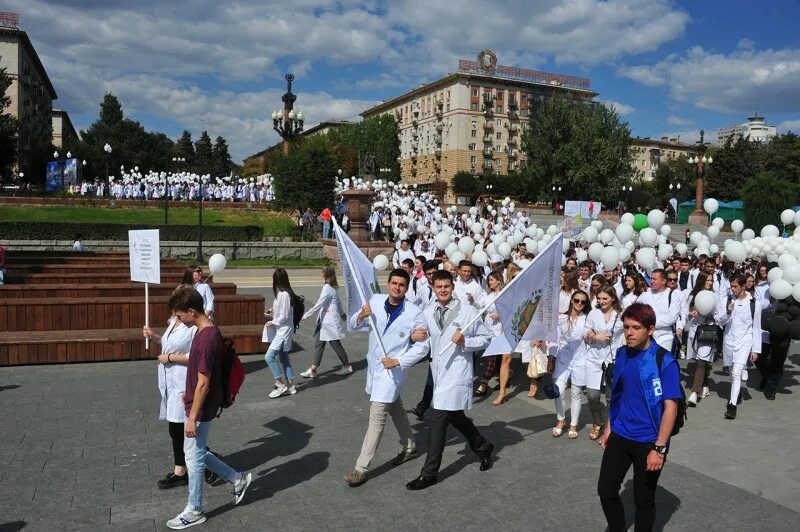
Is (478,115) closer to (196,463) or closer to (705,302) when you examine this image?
(705,302)

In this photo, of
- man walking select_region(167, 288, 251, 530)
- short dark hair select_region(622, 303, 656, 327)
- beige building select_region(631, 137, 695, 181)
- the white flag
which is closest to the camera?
short dark hair select_region(622, 303, 656, 327)

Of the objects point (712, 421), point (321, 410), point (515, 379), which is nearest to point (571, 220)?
point (515, 379)

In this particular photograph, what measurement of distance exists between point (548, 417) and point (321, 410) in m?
2.74

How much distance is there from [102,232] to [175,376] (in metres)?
27.3

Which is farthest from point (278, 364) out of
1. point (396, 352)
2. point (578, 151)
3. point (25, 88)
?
point (25, 88)

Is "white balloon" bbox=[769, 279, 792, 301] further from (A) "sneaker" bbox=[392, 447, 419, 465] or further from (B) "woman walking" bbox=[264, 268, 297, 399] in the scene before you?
(B) "woman walking" bbox=[264, 268, 297, 399]

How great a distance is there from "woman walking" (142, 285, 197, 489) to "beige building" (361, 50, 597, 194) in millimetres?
96415

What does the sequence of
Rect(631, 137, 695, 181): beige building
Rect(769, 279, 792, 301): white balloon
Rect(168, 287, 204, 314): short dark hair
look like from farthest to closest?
Rect(631, 137, 695, 181): beige building
Rect(769, 279, 792, 301): white balloon
Rect(168, 287, 204, 314): short dark hair

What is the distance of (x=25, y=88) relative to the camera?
8050cm

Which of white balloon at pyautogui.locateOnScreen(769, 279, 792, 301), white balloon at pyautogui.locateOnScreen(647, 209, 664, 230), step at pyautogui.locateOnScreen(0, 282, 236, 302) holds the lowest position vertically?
step at pyautogui.locateOnScreen(0, 282, 236, 302)

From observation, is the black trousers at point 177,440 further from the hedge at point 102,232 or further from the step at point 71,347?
the hedge at point 102,232

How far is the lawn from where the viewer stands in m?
36.9

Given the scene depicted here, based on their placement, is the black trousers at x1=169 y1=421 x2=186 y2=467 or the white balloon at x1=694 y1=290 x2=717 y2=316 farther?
the white balloon at x1=694 y1=290 x2=717 y2=316

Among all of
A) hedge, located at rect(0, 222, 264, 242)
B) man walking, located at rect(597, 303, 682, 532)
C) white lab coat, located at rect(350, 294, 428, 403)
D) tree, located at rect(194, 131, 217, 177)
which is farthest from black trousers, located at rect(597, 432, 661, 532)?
tree, located at rect(194, 131, 217, 177)
